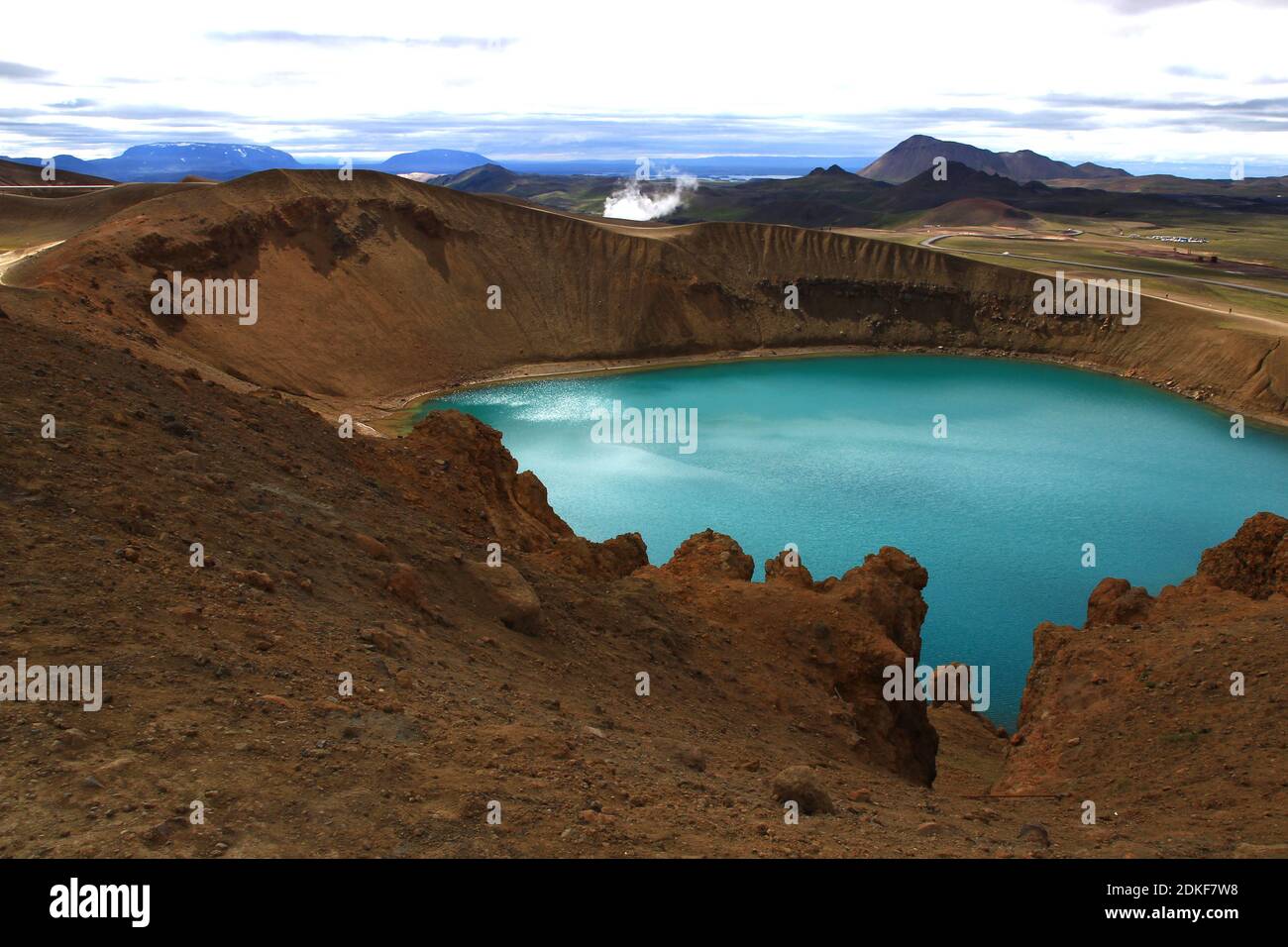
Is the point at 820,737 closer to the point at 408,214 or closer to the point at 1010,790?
the point at 1010,790

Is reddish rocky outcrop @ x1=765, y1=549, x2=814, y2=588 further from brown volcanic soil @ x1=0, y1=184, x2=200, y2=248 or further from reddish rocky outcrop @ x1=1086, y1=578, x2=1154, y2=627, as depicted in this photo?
brown volcanic soil @ x1=0, y1=184, x2=200, y2=248

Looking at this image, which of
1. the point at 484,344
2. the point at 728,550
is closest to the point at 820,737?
the point at 728,550

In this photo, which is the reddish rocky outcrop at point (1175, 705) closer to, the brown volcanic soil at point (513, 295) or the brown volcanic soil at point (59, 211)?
the brown volcanic soil at point (513, 295)

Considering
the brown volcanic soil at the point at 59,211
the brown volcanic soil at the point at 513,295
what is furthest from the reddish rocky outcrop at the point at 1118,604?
the brown volcanic soil at the point at 59,211

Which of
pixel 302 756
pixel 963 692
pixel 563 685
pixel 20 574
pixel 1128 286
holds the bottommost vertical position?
pixel 963 692

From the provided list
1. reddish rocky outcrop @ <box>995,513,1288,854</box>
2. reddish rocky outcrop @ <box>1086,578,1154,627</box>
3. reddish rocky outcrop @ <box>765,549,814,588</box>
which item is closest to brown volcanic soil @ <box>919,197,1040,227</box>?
reddish rocky outcrop @ <box>1086,578,1154,627</box>

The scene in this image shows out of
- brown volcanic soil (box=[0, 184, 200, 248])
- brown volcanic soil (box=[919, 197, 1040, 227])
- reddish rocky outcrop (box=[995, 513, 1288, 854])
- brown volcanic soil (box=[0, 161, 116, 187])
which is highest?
brown volcanic soil (box=[919, 197, 1040, 227])

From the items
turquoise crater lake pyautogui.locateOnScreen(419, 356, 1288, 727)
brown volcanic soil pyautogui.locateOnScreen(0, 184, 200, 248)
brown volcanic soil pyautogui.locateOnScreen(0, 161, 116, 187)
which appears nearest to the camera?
turquoise crater lake pyautogui.locateOnScreen(419, 356, 1288, 727)

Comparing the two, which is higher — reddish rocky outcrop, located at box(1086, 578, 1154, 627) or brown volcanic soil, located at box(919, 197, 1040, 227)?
brown volcanic soil, located at box(919, 197, 1040, 227)
